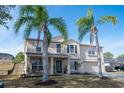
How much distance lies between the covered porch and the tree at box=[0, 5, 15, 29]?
580 centimetres

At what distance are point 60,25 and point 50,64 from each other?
7.90 m

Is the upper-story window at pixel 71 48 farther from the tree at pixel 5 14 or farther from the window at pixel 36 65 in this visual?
the tree at pixel 5 14

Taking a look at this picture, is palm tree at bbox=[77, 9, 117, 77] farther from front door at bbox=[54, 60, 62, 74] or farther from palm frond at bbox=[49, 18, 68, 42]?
front door at bbox=[54, 60, 62, 74]

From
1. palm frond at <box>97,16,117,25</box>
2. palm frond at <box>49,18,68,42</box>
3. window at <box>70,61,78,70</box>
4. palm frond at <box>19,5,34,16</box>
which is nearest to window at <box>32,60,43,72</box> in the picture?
window at <box>70,61,78,70</box>

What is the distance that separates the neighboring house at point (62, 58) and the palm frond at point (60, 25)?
5.92 meters

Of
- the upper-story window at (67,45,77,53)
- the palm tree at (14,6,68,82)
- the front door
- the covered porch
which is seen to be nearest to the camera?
the palm tree at (14,6,68,82)

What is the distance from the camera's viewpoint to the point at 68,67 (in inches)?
758

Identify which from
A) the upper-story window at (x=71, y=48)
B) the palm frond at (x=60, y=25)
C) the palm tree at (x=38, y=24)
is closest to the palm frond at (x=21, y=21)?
the palm tree at (x=38, y=24)

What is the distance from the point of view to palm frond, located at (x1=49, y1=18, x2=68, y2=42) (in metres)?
11.5
